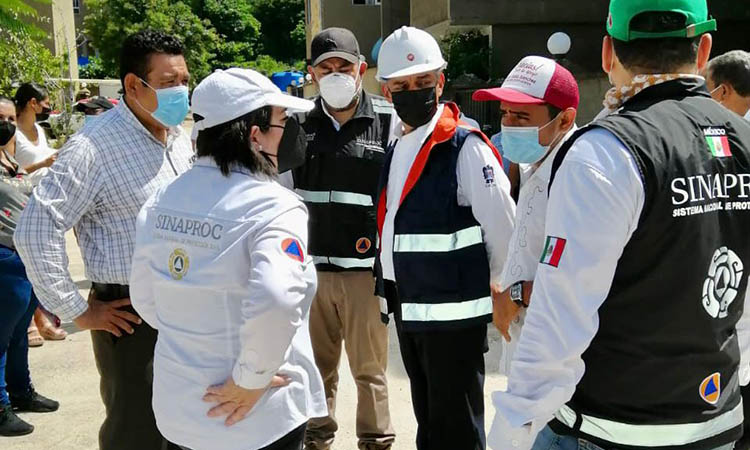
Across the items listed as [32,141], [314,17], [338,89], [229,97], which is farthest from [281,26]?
[229,97]

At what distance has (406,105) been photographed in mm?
3234

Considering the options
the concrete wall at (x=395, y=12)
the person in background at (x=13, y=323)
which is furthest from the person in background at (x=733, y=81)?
the concrete wall at (x=395, y=12)

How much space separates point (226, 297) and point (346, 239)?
171cm

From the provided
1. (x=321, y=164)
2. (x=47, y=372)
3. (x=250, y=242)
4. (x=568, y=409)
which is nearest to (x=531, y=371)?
(x=568, y=409)

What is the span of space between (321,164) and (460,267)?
3.74 feet

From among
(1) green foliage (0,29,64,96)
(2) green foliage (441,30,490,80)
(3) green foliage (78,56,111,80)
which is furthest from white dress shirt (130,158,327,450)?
(3) green foliage (78,56,111,80)

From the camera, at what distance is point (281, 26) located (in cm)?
5978

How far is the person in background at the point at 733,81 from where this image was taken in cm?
352

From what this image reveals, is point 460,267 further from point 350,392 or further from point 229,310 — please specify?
point 350,392

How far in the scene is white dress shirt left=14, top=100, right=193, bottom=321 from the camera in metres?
2.69

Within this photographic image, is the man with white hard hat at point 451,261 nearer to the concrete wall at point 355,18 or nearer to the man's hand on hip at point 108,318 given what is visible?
the man's hand on hip at point 108,318

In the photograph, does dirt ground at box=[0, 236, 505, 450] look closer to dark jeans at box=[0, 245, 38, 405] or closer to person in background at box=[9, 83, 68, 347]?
dark jeans at box=[0, 245, 38, 405]

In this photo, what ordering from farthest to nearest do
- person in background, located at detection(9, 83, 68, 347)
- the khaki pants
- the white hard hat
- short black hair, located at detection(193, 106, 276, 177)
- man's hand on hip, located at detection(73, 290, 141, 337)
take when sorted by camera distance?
person in background, located at detection(9, 83, 68, 347) → the khaki pants → the white hard hat → man's hand on hip, located at detection(73, 290, 141, 337) → short black hair, located at detection(193, 106, 276, 177)

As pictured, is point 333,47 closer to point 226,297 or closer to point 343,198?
point 343,198
